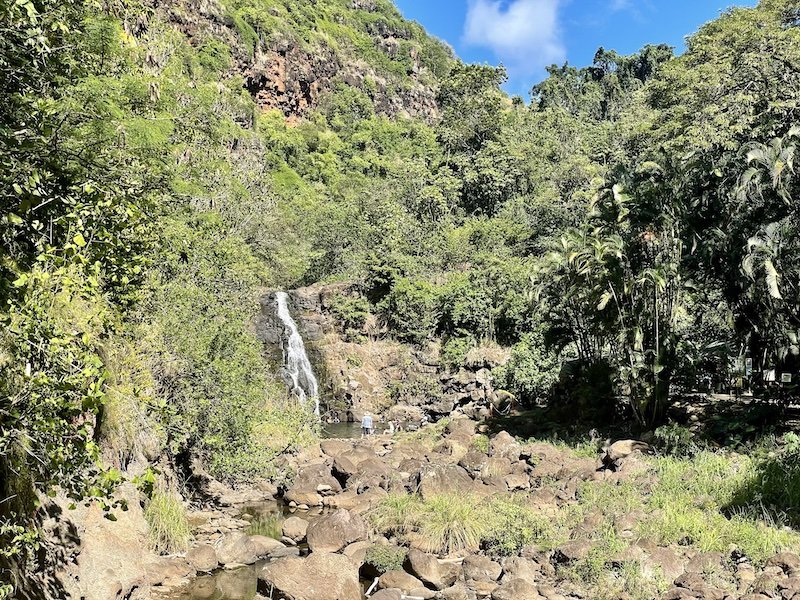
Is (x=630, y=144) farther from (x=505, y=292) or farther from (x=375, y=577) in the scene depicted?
(x=375, y=577)

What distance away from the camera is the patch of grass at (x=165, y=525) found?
1053 centimetres

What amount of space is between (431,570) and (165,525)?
15.5ft

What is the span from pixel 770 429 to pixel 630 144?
107 ft

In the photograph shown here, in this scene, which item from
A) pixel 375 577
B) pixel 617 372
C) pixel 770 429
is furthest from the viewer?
pixel 617 372

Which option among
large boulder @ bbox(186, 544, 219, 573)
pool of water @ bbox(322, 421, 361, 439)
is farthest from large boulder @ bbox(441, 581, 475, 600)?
pool of water @ bbox(322, 421, 361, 439)

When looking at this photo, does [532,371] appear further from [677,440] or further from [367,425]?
[677,440]

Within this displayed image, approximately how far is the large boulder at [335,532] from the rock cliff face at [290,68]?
164 feet

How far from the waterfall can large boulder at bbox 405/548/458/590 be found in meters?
19.6

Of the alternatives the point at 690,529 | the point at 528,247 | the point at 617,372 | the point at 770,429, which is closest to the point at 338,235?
the point at 528,247

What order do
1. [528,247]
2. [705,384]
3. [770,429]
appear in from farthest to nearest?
[528,247], [705,384], [770,429]

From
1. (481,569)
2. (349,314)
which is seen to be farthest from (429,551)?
(349,314)

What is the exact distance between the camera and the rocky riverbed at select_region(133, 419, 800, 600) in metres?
9.35

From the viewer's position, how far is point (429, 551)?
1145 cm

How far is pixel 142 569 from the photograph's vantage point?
9.30m
